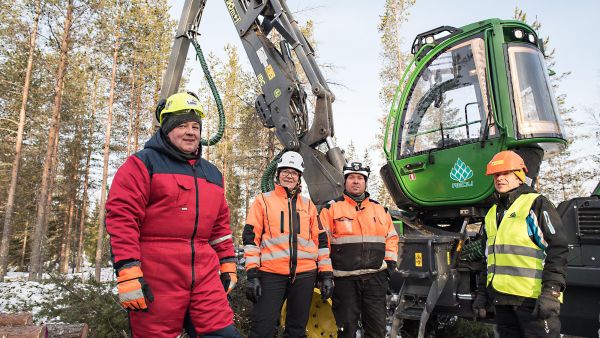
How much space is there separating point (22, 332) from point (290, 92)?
3.65m

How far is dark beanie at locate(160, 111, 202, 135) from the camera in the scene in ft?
8.98

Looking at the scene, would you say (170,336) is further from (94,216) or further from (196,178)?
(94,216)

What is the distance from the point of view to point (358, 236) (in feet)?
14.2

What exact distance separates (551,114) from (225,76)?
2257cm

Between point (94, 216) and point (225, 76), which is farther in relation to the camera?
point (94, 216)

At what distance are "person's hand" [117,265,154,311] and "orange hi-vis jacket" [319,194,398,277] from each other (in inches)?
93.3

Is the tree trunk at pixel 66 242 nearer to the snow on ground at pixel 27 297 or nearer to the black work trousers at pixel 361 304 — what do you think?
the snow on ground at pixel 27 297

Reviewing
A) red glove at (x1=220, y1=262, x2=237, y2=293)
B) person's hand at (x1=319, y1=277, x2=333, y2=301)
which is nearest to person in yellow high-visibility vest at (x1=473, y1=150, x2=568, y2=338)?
→ person's hand at (x1=319, y1=277, x2=333, y2=301)

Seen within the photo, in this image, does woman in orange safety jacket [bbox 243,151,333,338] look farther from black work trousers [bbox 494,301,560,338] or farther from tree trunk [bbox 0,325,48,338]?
tree trunk [bbox 0,325,48,338]

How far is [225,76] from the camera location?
83.8 feet

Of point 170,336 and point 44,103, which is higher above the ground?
point 44,103

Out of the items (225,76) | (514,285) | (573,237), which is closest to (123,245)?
(514,285)

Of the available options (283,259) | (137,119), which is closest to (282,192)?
(283,259)

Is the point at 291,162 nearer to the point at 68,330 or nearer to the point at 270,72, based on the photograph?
the point at 270,72
